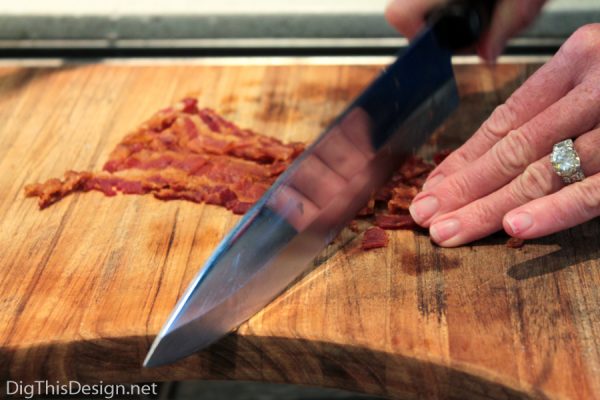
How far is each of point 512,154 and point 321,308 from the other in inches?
20.2

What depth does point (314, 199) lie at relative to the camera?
1842mm

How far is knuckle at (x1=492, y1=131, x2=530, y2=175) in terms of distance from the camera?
1876 millimetres

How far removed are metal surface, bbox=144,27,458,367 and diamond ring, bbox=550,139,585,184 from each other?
374mm

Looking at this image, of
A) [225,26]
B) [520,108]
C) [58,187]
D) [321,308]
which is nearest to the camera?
[321,308]

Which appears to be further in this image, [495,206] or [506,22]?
[506,22]

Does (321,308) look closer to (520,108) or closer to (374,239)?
(374,239)

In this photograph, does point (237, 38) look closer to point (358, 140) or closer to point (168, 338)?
point (358, 140)

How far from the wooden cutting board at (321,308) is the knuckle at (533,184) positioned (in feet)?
0.33

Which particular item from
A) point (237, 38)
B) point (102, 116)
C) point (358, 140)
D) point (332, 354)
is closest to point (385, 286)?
point (332, 354)

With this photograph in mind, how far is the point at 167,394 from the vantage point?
2766mm

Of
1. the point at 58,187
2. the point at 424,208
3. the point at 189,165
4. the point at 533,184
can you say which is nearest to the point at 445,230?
the point at 424,208

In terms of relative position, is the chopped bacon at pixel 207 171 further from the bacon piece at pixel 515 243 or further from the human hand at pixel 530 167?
the bacon piece at pixel 515 243

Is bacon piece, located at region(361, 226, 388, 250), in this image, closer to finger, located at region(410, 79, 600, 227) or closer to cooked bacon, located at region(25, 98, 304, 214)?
finger, located at region(410, 79, 600, 227)

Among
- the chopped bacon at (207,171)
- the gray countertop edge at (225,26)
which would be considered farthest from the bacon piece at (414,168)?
the gray countertop edge at (225,26)
